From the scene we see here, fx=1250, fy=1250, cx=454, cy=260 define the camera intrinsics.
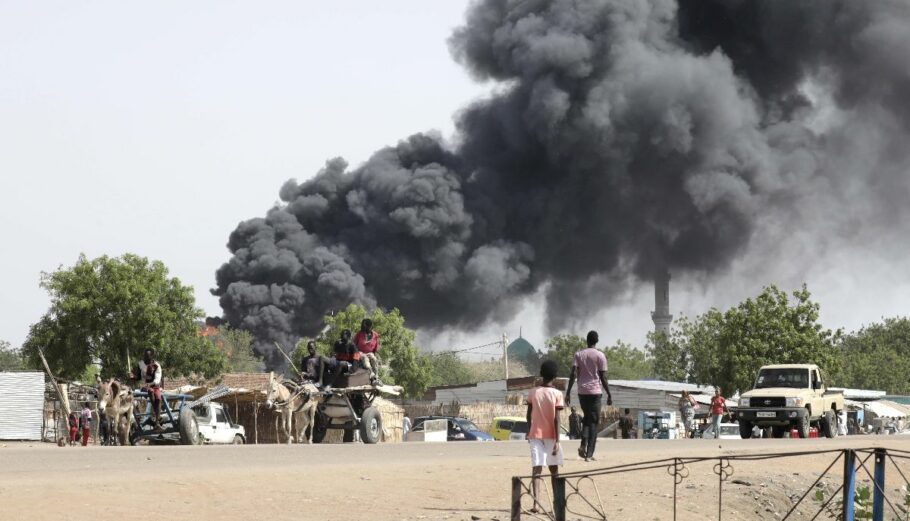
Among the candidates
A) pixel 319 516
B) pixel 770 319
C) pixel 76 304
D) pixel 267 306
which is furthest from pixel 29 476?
pixel 267 306

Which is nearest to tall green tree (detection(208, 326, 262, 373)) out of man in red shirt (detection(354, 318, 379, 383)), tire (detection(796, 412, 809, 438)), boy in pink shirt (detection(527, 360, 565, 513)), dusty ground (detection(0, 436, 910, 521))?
tire (detection(796, 412, 809, 438))

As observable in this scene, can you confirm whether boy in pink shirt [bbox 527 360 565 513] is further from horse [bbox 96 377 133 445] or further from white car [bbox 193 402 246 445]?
white car [bbox 193 402 246 445]

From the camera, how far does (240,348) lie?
8569 cm

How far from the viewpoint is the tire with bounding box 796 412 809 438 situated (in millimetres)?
31391

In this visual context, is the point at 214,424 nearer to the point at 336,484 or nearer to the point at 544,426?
the point at 336,484

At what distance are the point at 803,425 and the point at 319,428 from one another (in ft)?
40.7

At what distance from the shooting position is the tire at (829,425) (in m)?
33.1

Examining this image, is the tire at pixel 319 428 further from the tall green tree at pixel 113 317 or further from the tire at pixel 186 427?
the tall green tree at pixel 113 317

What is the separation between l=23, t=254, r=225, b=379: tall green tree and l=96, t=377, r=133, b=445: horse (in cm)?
2747

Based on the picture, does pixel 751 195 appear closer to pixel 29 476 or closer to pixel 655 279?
pixel 655 279

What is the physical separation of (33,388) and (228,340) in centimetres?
4646

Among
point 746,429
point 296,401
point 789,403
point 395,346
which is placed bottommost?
point 746,429

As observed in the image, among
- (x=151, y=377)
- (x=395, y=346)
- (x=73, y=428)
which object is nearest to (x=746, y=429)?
(x=151, y=377)

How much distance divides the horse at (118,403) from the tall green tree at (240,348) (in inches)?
2217
